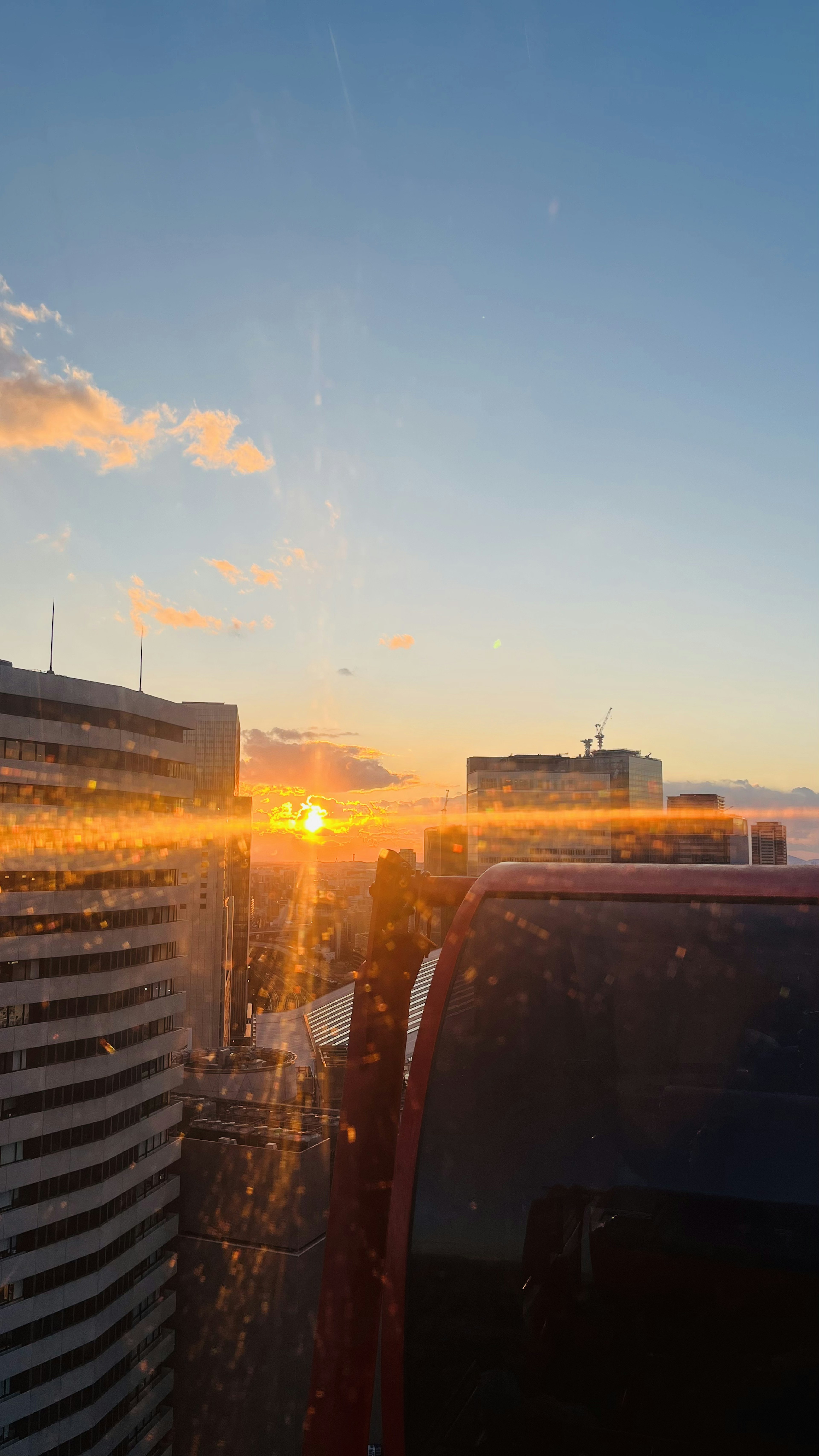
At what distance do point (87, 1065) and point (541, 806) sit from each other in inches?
3697

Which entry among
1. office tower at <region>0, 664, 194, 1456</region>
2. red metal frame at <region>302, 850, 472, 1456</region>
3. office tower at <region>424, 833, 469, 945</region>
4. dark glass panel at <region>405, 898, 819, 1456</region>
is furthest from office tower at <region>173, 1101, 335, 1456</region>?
dark glass panel at <region>405, 898, 819, 1456</region>

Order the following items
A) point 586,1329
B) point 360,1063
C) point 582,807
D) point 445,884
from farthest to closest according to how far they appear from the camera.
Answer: point 582,807
point 445,884
point 360,1063
point 586,1329

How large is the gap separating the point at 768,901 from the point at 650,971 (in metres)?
0.57

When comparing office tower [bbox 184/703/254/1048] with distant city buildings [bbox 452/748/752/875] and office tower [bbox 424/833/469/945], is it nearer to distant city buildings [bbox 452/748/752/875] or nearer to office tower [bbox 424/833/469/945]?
distant city buildings [bbox 452/748/752/875]

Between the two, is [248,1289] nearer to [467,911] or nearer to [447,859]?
[447,859]

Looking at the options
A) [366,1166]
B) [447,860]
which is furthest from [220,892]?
[366,1166]

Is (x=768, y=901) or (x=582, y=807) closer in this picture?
(x=768, y=901)

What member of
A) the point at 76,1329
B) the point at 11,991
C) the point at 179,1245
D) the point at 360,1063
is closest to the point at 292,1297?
the point at 179,1245

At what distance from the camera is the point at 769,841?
5108 inches

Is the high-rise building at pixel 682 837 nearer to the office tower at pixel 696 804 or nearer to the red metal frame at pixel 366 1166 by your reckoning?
the office tower at pixel 696 804

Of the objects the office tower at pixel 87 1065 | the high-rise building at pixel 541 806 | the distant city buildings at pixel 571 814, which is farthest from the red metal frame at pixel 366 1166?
the high-rise building at pixel 541 806

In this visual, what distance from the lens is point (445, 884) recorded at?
4.34 m

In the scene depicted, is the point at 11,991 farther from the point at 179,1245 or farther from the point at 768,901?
the point at 768,901

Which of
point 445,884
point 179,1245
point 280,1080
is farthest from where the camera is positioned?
point 280,1080
